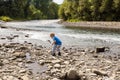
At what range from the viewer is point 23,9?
14438cm

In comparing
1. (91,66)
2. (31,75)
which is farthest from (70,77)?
(91,66)

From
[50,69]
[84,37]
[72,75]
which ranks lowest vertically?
[84,37]

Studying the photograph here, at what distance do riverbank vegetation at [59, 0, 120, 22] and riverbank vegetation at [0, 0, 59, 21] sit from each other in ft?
92.3

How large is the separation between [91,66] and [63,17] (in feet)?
332

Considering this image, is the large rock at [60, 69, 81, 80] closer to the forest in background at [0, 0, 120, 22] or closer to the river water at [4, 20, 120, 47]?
the river water at [4, 20, 120, 47]

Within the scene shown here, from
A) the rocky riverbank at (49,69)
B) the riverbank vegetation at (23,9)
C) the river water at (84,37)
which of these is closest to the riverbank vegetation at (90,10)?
the riverbank vegetation at (23,9)

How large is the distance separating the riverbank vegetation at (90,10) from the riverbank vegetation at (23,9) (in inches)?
1108

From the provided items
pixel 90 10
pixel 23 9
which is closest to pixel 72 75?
pixel 90 10

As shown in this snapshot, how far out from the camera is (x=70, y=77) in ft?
42.3

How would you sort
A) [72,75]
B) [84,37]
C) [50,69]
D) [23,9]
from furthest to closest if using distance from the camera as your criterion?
1. [23,9]
2. [84,37]
3. [50,69]
4. [72,75]

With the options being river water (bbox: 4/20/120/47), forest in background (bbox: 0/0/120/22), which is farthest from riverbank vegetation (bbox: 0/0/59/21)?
river water (bbox: 4/20/120/47)

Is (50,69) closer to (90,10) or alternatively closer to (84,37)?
(84,37)

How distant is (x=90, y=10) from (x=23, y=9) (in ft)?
198

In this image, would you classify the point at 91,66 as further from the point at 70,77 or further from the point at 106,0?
the point at 106,0
